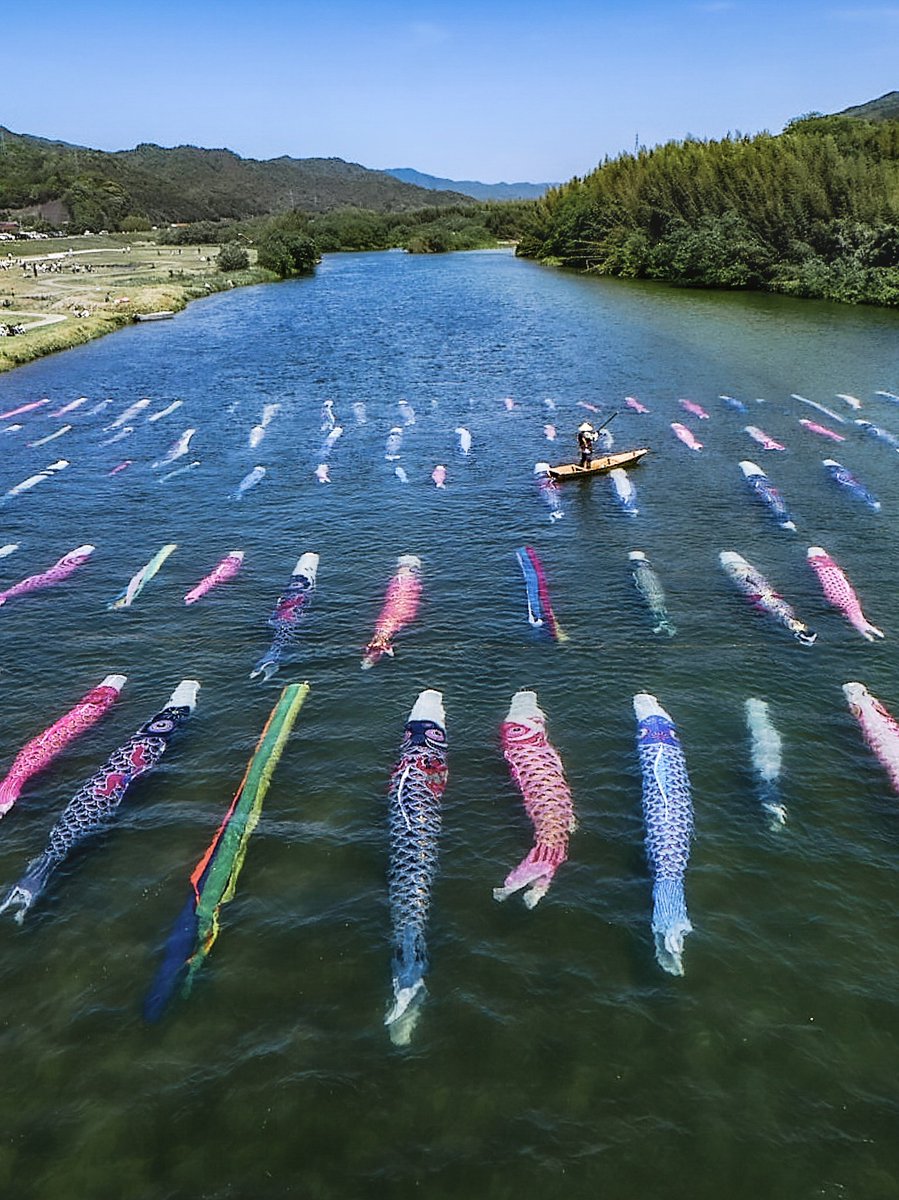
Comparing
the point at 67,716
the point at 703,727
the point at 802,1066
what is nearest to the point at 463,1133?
the point at 802,1066

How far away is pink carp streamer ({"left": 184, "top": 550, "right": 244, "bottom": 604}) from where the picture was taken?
43031 mm

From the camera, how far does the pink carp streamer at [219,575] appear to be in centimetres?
4303

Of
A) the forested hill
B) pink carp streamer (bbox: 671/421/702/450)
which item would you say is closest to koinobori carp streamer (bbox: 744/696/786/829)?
pink carp streamer (bbox: 671/421/702/450)

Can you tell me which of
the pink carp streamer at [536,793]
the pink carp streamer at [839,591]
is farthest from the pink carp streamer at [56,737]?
the pink carp streamer at [839,591]

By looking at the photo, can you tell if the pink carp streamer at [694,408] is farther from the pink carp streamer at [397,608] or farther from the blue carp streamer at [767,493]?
the pink carp streamer at [397,608]

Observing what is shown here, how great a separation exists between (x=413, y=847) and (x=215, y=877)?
6.31 m

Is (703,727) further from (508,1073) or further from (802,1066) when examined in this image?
(508,1073)

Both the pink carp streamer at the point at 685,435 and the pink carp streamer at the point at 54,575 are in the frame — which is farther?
the pink carp streamer at the point at 685,435

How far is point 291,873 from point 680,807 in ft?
42.0

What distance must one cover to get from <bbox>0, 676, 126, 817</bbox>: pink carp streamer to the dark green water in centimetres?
73

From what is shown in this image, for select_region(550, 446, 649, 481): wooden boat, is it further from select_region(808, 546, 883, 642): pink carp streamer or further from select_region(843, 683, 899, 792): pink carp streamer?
select_region(843, 683, 899, 792): pink carp streamer

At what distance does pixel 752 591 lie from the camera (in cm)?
4094

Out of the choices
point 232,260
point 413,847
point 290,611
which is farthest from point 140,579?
point 232,260

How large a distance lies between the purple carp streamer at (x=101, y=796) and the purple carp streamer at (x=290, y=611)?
152 inches
